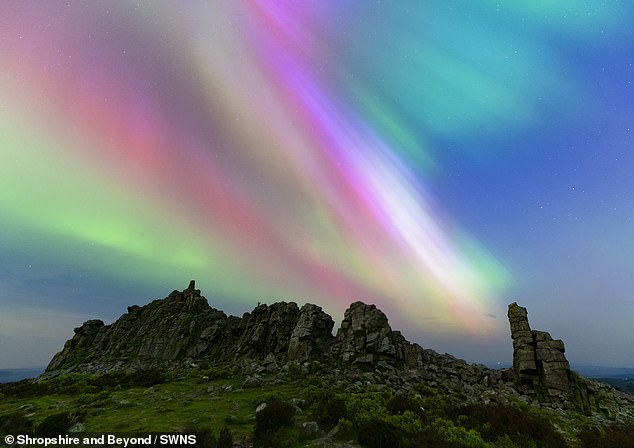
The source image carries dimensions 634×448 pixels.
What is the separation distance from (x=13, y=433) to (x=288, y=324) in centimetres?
3904

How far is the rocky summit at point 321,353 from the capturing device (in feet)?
115

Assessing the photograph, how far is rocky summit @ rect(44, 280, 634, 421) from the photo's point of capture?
115ft

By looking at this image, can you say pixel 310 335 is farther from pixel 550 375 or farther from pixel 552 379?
pixel 552 379

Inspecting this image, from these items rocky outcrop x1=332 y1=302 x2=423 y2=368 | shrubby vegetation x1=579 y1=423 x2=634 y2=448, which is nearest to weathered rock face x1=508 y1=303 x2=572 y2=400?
rocky outcrop x1=332 y1=302 x2=423 y2=368

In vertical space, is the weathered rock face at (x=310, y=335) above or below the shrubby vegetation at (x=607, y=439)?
above

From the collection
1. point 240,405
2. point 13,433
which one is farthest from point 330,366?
point 13,433

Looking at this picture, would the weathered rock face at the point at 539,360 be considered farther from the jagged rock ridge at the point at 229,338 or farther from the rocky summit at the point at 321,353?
the jagged rock ridge at the point at 229,338

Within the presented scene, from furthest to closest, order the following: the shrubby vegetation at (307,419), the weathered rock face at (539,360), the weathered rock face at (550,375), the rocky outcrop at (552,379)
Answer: the weathered rock face at (539,360) → the weathered rock face at (550,375) → the rocky outcrop at (552,379) → the shrubby vegetation at (307,419)

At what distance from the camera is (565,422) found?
1002 inches

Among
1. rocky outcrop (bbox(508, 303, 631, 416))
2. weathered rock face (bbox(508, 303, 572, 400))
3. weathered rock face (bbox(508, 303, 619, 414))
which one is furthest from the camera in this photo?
weathered rock face (bbox(508, 303, 572, 400))

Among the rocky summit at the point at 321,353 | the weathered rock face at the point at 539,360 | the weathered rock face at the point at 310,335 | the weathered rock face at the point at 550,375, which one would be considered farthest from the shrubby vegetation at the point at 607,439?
the weathered rock face at the point at 310,335

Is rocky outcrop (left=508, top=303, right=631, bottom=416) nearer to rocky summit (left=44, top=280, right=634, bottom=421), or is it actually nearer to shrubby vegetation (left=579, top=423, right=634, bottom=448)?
rocky summit (left=44, top=280, right=634, bottom=421)

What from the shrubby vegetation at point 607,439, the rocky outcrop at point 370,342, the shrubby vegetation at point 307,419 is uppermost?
the rocky outcrop at point 370,342

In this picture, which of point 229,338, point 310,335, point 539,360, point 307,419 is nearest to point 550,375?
point 539,360
